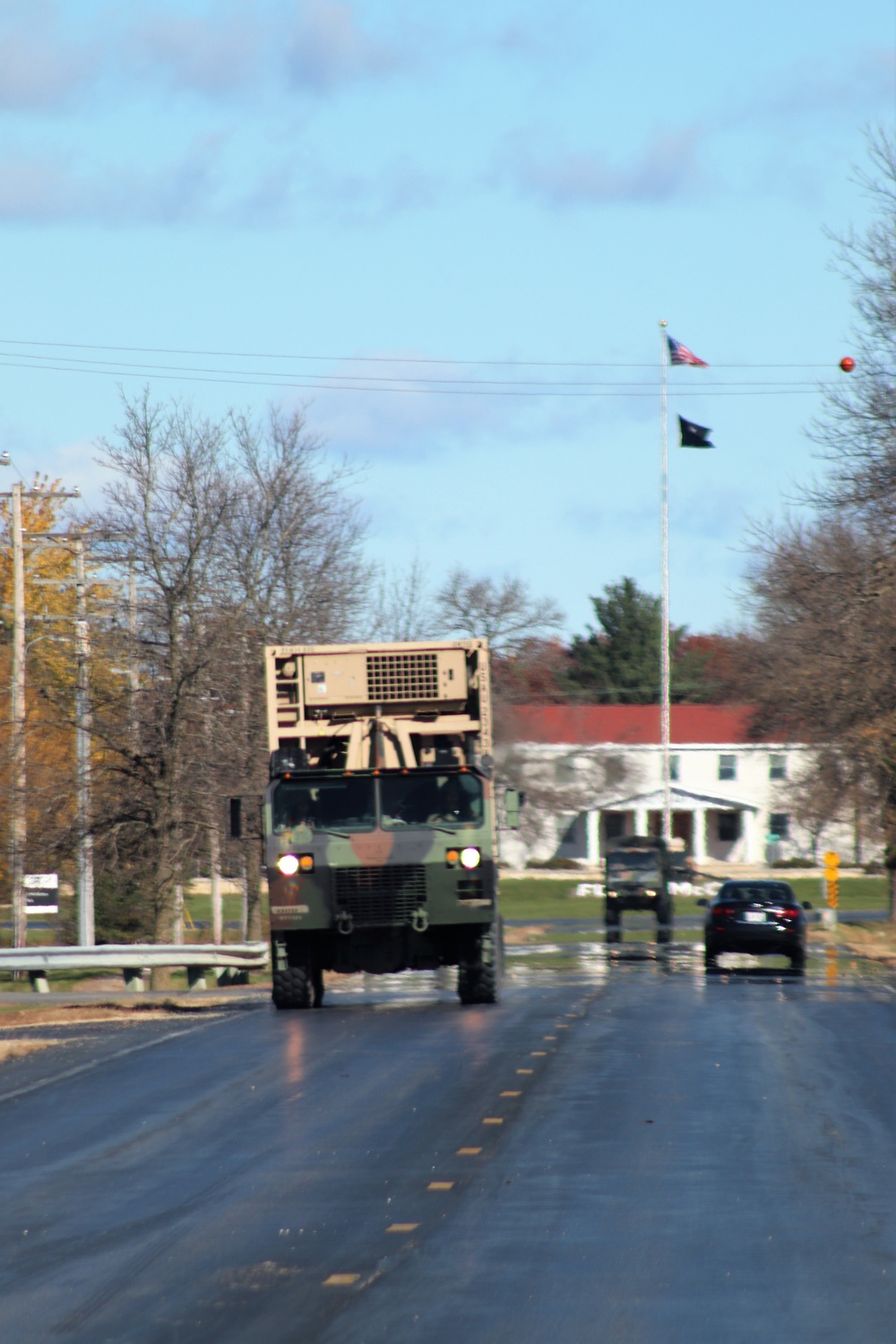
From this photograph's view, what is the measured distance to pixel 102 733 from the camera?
3092 centimetres

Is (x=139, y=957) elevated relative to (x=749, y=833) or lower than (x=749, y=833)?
lower

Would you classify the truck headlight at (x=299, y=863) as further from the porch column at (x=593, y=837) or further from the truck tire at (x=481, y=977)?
the porch column at (x=593, y=837)

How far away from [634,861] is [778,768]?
34.5 meters

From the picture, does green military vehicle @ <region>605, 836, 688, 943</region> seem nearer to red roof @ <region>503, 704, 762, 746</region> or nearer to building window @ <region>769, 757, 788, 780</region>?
red roof @ <region>503, 704, 762, 746</region>

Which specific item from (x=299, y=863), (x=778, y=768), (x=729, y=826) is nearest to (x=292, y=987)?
(x=299, y=863)

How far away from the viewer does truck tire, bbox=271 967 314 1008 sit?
811 inches

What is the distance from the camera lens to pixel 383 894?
20125 millimetres

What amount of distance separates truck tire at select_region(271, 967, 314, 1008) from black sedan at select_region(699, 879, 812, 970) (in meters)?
10.9

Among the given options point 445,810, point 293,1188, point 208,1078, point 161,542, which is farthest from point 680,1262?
point 161,542

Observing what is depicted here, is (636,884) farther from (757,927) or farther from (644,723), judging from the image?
(644,723)

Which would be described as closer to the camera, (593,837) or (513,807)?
(513,807)

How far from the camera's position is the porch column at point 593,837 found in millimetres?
84750

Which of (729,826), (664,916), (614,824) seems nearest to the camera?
(664,916)

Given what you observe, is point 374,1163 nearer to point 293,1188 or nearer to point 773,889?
point 293,1188
